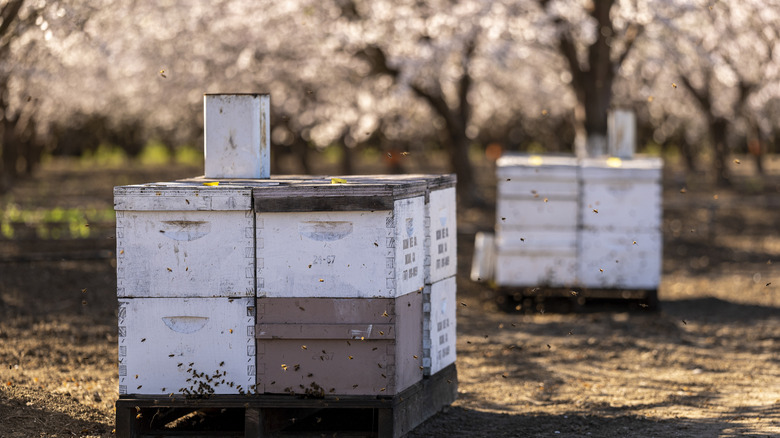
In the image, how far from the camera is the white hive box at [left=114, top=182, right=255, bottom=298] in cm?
645

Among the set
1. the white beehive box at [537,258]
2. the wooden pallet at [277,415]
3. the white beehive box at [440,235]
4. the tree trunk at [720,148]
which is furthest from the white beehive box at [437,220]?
Answer: the tree trunk at [720,148]

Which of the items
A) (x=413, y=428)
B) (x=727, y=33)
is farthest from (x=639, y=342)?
(x=727, y=33)

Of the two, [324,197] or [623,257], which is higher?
[324,197]

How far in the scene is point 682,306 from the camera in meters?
13.0

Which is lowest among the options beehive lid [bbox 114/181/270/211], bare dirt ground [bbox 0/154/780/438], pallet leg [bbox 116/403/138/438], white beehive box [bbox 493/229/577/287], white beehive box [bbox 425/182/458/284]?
bare dirt ground [bbox 0/154/780/438]

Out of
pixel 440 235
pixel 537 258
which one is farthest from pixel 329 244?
pixel 537 258

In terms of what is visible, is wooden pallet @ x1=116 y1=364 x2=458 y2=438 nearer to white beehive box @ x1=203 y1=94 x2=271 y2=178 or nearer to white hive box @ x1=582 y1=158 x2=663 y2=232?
white beehive box @ x1=203 y1=94 x2=271 y2=178

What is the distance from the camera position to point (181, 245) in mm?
6520

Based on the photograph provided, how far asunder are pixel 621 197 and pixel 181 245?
23.1ft

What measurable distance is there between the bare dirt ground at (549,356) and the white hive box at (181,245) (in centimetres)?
116

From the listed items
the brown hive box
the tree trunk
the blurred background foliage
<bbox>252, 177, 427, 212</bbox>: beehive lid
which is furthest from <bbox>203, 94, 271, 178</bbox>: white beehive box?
the tree trunk

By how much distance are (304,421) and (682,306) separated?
7.17 metres

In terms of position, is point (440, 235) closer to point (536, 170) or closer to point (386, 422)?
point (386, 422)

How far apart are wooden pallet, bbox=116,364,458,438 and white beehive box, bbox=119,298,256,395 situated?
0.09m
